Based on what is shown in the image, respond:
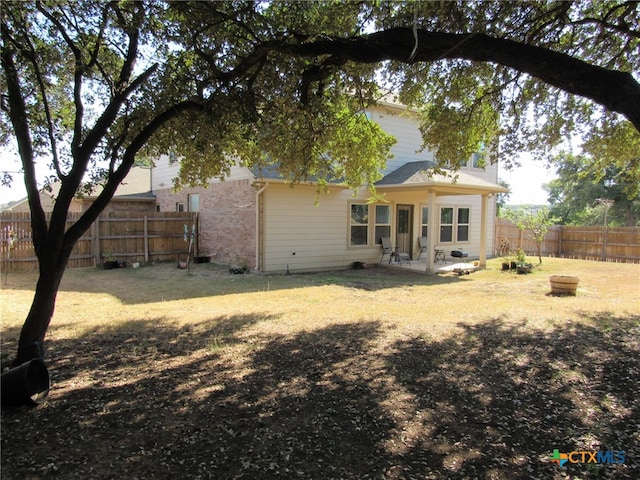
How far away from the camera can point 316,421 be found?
11.7 ft

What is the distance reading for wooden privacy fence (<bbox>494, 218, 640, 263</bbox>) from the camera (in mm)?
19328

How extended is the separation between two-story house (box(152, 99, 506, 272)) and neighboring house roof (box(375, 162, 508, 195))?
4cm

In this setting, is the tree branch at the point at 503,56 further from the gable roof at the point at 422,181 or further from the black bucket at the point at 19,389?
the gable roof at the point at 422,181

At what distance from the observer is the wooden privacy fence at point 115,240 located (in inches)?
503

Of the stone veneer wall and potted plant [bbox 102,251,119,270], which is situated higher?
the stone veneer wall

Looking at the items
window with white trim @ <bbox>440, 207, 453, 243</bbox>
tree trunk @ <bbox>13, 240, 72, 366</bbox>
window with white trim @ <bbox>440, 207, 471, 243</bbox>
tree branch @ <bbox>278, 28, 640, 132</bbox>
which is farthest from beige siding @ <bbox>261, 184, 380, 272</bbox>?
tree trunk @ <bbox>13, 240, 72, 366</bbox>

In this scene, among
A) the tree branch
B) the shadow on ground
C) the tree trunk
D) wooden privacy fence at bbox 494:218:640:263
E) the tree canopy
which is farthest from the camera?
the tree canopy

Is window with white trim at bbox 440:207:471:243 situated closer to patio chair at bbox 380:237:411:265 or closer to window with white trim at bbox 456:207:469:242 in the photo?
window with white trim at bbox 456:207:469:242

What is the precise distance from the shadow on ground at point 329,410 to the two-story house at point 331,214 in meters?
7.49

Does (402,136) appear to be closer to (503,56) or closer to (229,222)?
(229,222)

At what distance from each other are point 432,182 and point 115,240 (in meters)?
11.1

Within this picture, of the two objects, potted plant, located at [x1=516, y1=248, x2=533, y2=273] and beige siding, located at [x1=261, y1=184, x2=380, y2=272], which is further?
potted plant, located at [x1=516, y1=248, x2=533, y2=273]

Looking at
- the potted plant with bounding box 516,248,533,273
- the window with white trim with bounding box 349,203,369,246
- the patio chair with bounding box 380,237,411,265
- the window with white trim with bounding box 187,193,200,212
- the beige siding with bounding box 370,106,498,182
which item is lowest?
Result: the potted plant with bounding box 516,248,533,273

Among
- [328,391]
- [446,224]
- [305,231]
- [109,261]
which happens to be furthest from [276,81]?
[446,224]
